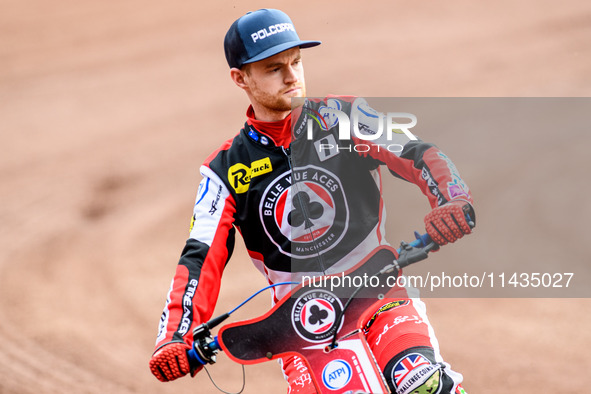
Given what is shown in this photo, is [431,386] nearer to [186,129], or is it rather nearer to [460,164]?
[460,164]

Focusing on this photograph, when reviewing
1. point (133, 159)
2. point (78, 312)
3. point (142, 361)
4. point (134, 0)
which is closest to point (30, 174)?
point (133, 159)

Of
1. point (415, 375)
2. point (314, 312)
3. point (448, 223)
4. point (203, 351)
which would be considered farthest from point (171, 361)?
point (448, 223)

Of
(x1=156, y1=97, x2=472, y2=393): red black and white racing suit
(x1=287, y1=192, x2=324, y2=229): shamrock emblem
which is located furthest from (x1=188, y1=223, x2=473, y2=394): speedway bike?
(x1=287, y1=192, x2=324, y2=229): shamrock emblem

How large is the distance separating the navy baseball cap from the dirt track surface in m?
0.92

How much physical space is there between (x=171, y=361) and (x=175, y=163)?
7215mm

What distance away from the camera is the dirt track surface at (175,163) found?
6742 mm

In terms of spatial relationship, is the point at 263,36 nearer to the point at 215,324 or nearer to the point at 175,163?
the point at 215,324

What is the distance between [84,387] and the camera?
671 centimetres

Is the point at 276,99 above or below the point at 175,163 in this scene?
above

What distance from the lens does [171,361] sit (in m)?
3.28

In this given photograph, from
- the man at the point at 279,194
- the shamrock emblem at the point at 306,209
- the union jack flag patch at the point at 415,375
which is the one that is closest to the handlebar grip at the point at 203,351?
the man at the point at 279,194

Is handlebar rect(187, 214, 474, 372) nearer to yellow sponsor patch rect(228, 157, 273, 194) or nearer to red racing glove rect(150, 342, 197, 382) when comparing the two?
red racing glove rect(150, 342, 197, 382)

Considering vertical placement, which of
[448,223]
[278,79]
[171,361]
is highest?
[278,79]

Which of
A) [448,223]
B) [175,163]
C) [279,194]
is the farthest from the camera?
[175,163]
